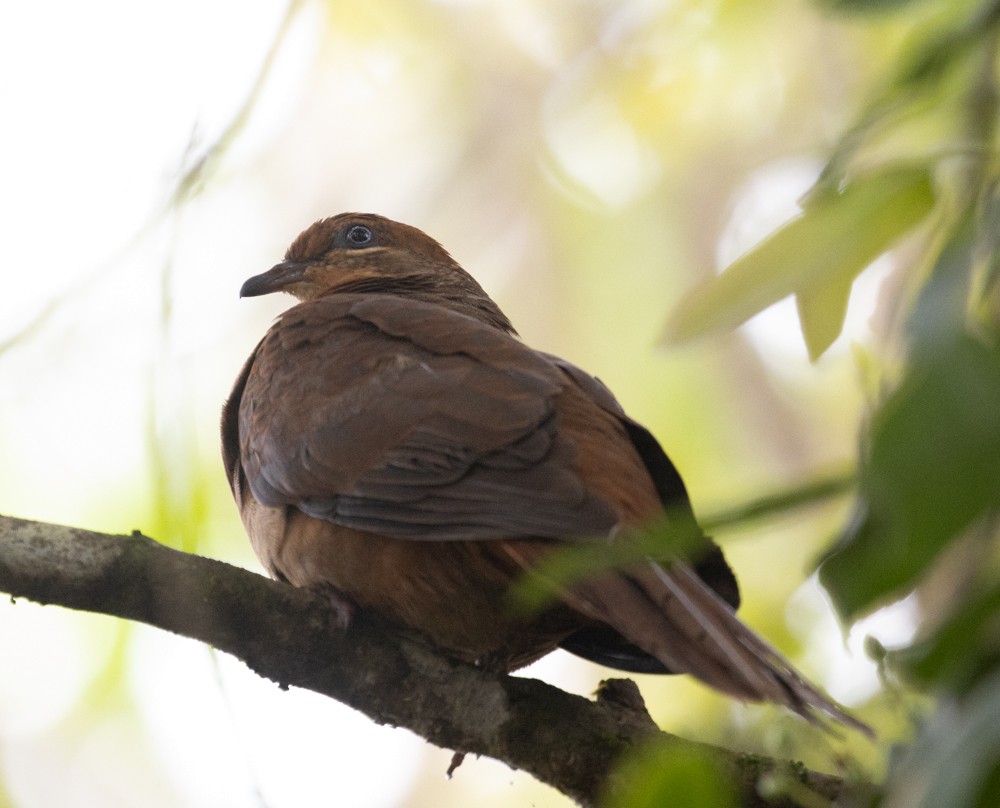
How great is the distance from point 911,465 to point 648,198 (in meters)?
7.38

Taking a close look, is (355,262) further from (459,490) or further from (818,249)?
(818,249)

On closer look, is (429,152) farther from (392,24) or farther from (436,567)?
(436,567)

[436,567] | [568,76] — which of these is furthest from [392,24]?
[436,567]

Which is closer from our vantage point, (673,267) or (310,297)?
(310,297)

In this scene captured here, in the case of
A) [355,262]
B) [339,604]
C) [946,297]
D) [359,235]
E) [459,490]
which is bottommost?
[946,297]

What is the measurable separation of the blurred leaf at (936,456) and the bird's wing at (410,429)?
1767mm

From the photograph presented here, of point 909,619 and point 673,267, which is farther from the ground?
point 673,267

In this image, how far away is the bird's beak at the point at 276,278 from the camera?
15.8 feet

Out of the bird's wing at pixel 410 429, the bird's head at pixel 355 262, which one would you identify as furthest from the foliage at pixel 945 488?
the bird's head at pixel 355 262

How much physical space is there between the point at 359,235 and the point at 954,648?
432cm

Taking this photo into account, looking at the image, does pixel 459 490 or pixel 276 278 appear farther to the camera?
pixel 276 278

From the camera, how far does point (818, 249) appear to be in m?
1.12

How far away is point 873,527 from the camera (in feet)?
2.72

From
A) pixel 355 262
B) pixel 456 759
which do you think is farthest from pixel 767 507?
pixel 355 262
